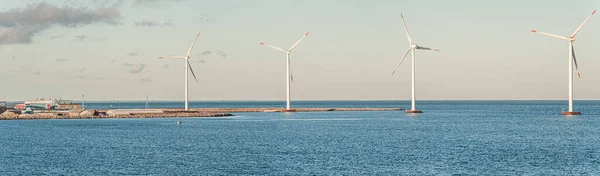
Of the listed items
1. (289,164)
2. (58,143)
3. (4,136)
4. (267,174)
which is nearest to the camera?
(267,174)

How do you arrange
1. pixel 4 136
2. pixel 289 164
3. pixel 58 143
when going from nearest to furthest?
pixel 289 164 → pixel 58 143 → pixel 4 136

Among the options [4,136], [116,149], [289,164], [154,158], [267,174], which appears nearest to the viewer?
[267,174]

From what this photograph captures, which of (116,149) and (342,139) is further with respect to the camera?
(342,139)

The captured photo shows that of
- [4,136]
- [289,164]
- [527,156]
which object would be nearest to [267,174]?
[289,164]

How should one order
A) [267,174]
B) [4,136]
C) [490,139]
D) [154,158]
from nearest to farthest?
[267,174], [154,158], [490,139], [4,136]

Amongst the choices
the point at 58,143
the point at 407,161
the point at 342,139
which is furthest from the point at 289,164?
the point at 58,143

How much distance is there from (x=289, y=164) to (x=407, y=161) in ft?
38.2

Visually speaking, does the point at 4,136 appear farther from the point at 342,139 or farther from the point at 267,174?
the point at 267,174

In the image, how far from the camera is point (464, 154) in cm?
7831

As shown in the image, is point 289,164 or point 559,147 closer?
point 289,164

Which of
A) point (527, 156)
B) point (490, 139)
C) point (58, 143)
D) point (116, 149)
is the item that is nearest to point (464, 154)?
point (527, 156)

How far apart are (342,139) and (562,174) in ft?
142

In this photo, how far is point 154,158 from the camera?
245 ft

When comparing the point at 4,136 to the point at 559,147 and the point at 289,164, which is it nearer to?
the point at 289,164
